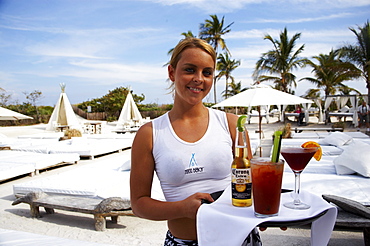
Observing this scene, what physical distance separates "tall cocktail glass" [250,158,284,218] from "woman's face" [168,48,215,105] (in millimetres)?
381

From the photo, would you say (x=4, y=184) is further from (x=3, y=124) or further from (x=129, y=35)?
(x=3, y=124)

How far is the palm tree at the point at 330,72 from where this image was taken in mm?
18492

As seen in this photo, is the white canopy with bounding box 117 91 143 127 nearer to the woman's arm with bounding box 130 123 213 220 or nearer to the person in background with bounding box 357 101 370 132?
the person in background with bounding box 357 101 370 132

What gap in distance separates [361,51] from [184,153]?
2060 centimetres

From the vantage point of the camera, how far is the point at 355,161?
181 inches

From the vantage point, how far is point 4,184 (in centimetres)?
649

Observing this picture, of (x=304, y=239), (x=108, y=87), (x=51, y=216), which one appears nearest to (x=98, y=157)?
(x=51, y=216)

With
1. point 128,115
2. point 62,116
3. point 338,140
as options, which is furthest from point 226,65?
point 338,140

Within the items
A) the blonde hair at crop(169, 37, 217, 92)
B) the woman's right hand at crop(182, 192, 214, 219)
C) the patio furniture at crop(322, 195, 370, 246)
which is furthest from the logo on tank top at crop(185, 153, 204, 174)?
the patio furniture at crop(322, 195, 370, 246)

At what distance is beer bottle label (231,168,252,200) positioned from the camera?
1038 mm

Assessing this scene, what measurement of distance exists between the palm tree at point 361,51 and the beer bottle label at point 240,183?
19469mm

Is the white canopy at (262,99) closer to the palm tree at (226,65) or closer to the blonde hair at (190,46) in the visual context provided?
the blonde hair at (190,46)

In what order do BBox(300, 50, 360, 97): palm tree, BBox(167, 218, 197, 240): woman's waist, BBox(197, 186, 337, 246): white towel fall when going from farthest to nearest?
BBox(300, 50, 360, 97): palm tree, BBox(167, 218, 197, 240): woman's waist, BBox(197, 186, 337, 246): white towel

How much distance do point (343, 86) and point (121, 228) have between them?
85.7ft
